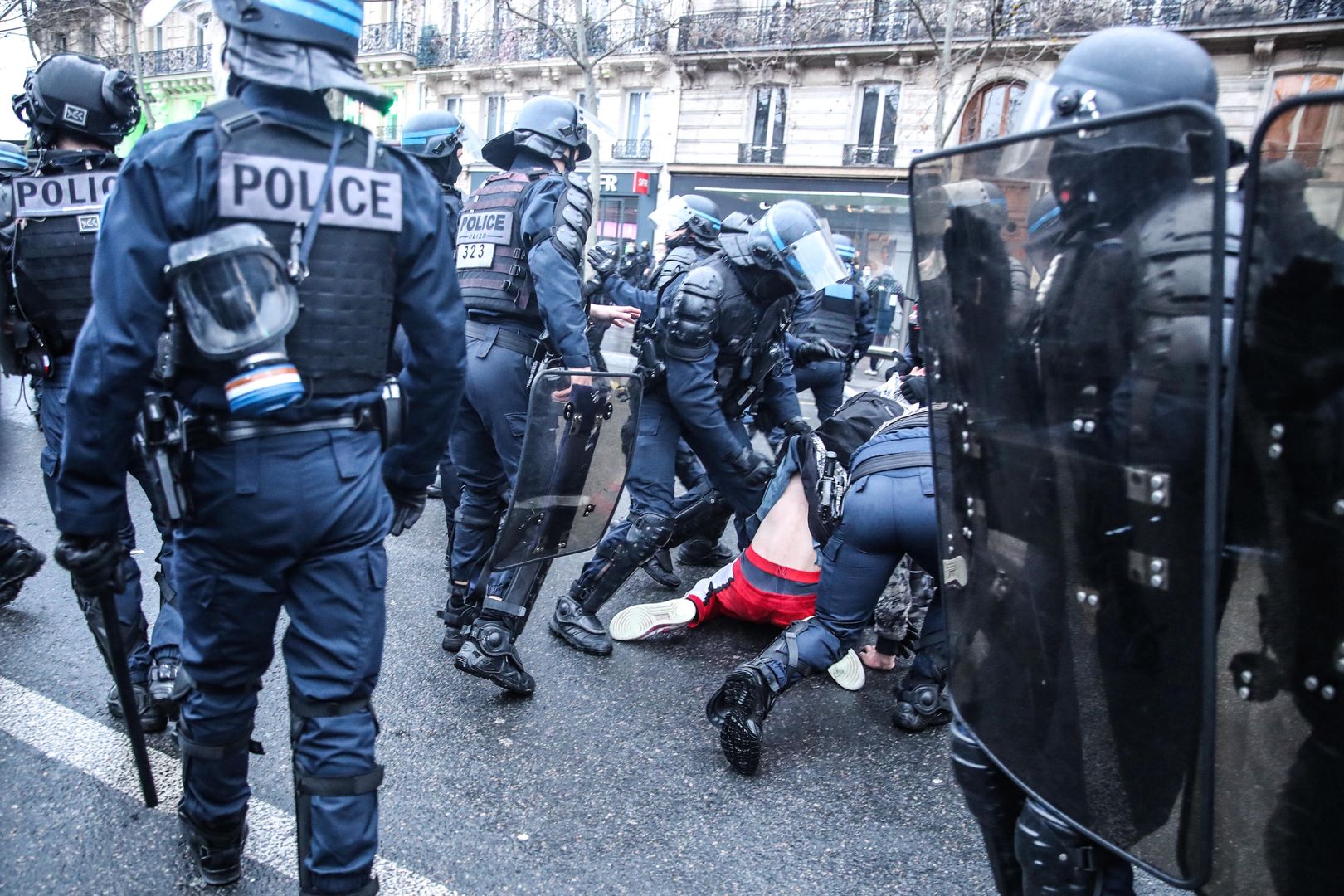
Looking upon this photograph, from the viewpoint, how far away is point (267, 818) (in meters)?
2.52

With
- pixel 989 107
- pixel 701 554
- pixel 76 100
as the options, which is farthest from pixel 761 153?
pixel 76 100

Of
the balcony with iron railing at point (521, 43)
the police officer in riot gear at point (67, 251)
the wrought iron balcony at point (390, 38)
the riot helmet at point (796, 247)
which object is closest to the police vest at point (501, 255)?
the riot helmet at point (796, 247)

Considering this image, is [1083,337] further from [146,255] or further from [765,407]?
[765,407]

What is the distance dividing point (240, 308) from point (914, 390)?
269 centimetres

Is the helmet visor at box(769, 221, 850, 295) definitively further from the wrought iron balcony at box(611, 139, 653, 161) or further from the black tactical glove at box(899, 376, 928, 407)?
the wrought iron balcony at box(611, 139, 653, 161)

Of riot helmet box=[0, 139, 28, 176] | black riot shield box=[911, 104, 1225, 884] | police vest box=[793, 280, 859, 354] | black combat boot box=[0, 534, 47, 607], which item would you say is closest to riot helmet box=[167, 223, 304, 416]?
black riot shield box=[911, 104, 1225, 884]

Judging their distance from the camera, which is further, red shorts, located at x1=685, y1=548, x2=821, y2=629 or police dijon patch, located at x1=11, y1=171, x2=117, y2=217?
red shorts, located at x1=685, y1=548, x2=821, y2=629

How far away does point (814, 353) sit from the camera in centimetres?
608

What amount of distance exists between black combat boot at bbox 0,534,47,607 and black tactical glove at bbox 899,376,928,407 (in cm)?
348

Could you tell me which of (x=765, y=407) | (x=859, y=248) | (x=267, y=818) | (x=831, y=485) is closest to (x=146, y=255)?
(x=267, y=818)

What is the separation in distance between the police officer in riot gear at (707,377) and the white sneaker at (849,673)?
2.77 ft

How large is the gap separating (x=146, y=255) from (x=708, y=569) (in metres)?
3.63

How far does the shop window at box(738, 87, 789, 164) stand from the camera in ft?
79.8

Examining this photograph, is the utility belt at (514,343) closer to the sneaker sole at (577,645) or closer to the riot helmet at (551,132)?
the riot helmet at (551,132)
